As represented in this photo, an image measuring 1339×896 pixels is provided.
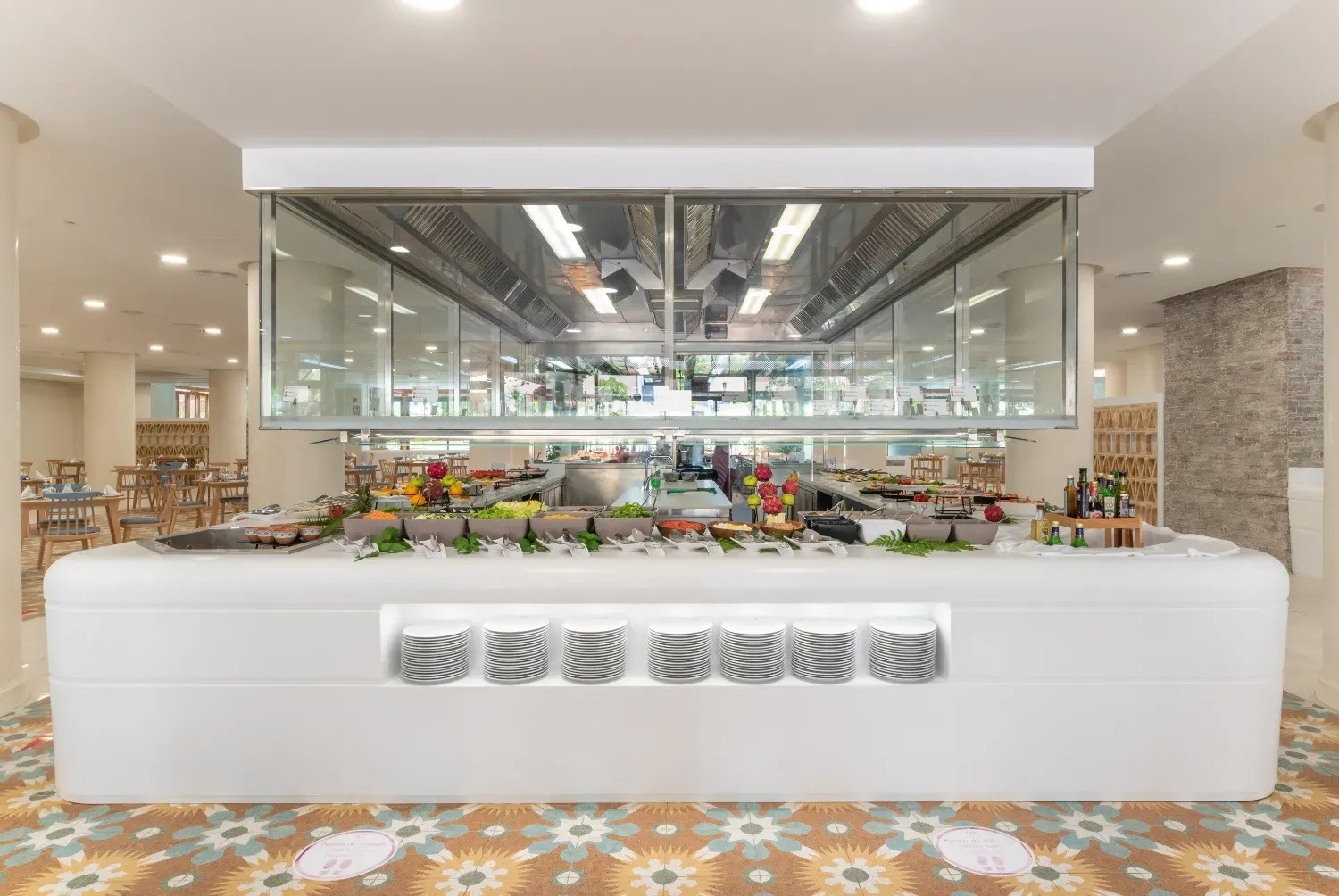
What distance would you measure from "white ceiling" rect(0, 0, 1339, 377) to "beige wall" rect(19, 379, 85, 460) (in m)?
17.5

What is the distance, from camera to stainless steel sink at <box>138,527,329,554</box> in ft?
8.99

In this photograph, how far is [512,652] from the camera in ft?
8.52

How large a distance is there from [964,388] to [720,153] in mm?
1917

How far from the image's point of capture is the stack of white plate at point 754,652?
2596 millimetres

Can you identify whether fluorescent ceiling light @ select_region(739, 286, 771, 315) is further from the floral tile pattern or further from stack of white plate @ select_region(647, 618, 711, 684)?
the floral tile pattern

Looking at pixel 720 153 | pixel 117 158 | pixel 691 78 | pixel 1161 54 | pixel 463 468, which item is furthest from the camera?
pixel 463 468

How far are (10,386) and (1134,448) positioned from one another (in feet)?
33.7

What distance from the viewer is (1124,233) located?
5617 millimetres

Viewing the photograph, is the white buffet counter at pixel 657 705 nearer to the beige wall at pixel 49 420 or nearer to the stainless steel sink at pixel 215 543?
the stainless steel sink at pixel 215 543

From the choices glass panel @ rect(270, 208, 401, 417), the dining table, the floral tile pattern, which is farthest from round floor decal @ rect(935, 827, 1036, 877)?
the dining table

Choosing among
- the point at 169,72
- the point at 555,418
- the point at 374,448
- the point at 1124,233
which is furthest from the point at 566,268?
the point at 1124,233

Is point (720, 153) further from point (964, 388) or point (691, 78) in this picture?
point (964, 388)

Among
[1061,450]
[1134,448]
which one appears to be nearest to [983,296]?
[1061,450]

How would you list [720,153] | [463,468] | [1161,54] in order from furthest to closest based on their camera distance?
[463,468]
[720,153]
[1161,54]
